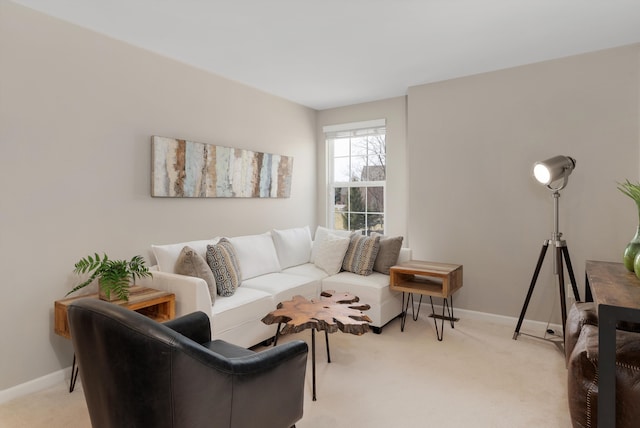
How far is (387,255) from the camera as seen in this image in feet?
12.1

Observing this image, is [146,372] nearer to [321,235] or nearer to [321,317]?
[321,317]

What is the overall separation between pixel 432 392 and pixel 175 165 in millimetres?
2625

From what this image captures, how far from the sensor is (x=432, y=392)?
2312 millimetres

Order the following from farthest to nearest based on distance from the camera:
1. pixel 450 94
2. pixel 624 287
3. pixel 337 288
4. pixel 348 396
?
pixel 450 94
pixel 337 288
pixel 348 396
pixel 624 287

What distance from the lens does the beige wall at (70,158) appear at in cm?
228

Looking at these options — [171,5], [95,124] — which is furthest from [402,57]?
[95,124]

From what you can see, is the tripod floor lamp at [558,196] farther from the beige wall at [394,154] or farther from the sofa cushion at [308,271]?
the sofa cushion at [308,271]

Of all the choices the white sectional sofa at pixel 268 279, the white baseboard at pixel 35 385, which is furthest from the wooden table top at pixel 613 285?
the white baseboard at pixel 35 385

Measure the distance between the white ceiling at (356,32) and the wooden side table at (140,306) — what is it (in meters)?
1.84

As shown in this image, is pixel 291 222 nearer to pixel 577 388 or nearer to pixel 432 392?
pixel 432 392

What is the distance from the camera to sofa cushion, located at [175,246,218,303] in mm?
2713

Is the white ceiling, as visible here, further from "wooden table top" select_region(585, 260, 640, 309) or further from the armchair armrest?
the armchair armrest

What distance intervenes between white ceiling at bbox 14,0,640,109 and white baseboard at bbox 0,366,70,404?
2.37 m

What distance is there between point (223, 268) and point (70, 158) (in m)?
1.31
